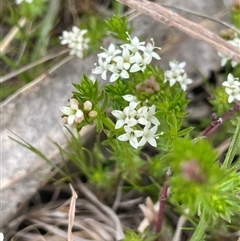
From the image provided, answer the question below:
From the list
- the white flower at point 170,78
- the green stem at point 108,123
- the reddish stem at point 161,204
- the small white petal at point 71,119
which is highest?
the small white petal at point 71,119

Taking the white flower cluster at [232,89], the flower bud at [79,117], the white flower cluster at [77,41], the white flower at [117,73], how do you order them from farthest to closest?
the white flower cluster at [77,41]
the white flower cluster at [232,89]
the white flower at [117,73]
the flower bud at [79,117]

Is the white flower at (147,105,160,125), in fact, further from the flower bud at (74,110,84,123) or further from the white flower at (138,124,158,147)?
the flower bud at (74,110,84,123)

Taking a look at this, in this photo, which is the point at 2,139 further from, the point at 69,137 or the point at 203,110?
the point at 203,110

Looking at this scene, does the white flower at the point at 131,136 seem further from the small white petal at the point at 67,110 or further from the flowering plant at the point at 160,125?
the small white petal at the point at 67,110

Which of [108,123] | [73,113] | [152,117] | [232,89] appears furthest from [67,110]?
[232,89]

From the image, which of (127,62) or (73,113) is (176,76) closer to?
Result: (127,62)

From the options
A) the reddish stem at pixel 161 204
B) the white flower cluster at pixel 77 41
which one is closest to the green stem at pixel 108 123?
the reddish stem at pixel 161 204
